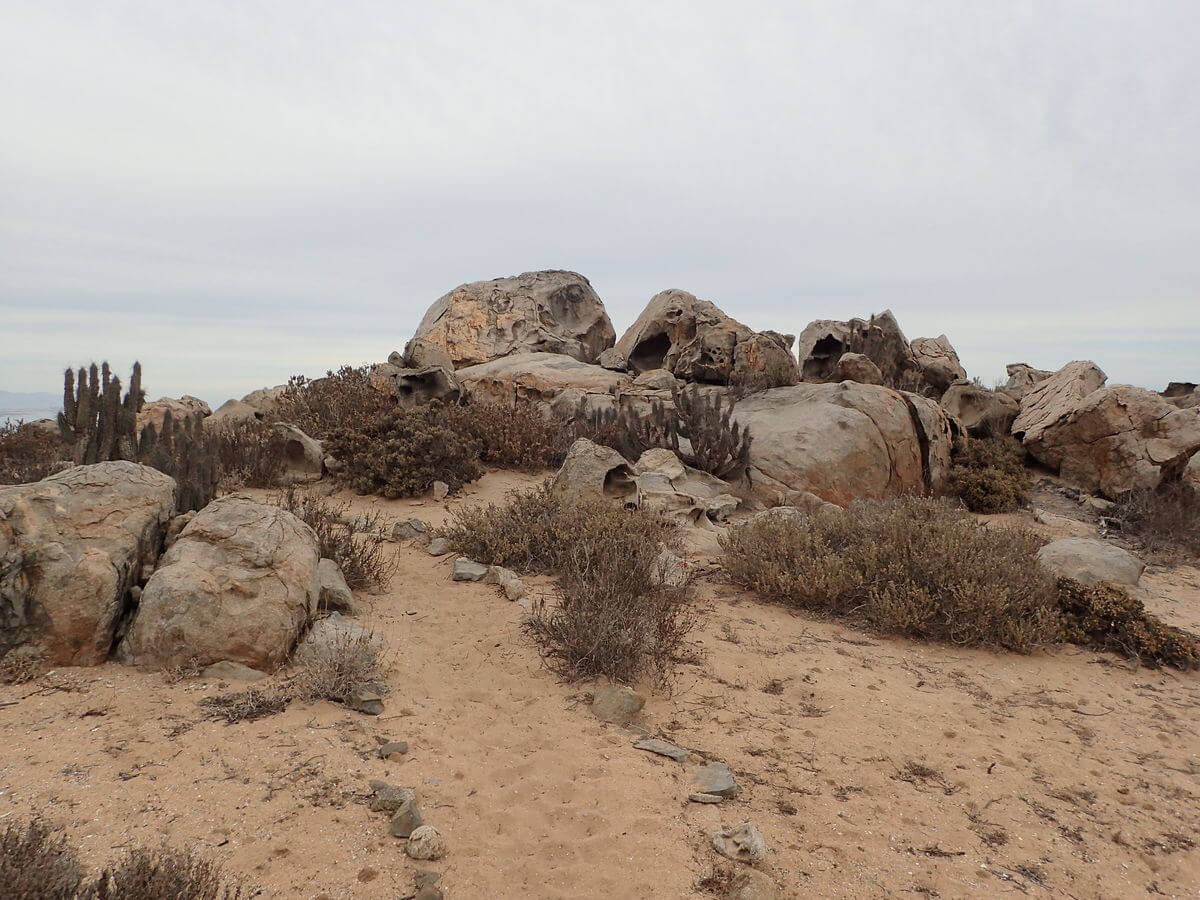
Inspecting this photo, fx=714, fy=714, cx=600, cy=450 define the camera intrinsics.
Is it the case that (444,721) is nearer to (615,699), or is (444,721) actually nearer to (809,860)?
(615,699)

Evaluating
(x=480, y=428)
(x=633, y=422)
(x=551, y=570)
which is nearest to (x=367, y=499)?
(x=480, y=428)

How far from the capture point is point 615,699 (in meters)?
4.11

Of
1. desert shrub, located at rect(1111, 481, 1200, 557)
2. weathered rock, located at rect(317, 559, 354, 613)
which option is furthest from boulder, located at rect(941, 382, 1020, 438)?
weathered rock, located at rect(317, 559, 354, 613)

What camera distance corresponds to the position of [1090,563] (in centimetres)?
647

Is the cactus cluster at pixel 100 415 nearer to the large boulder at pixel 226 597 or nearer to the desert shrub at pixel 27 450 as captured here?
the desert shrub at pixel 27 450

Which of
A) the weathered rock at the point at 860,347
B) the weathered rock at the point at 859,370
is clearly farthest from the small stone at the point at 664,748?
the weathered rock at the point at 860,347

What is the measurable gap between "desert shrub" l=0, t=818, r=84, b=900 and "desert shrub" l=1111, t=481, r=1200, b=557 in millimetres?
10709

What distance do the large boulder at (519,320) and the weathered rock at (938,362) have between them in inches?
319

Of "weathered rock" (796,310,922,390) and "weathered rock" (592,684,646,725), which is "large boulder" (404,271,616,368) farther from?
"weathered rock" (592,684,646,725)

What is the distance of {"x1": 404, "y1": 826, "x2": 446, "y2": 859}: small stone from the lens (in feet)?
9.21

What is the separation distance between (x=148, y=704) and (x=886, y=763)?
3.89 meters

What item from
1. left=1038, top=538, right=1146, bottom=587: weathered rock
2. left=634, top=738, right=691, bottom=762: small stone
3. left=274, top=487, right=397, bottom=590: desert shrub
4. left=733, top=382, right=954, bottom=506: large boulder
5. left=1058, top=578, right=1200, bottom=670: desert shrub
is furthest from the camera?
left=733, top=382, right=954, bottom=506: large boulder

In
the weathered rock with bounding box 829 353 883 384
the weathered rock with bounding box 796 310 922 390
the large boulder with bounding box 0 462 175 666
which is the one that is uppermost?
the weathered rock with bounding box 796 310 922 390

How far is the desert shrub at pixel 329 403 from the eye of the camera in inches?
428
